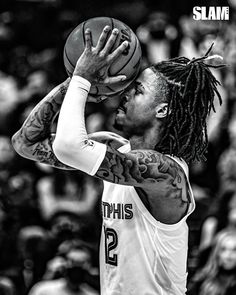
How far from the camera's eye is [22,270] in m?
4.54

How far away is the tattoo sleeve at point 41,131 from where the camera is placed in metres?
2.91

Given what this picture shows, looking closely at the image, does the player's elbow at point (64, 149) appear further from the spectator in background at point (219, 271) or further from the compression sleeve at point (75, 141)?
the spectator in background at point (219, 271)

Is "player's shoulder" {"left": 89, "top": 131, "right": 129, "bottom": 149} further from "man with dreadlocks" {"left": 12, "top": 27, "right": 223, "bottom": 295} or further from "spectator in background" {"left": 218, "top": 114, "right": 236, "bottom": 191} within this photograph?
"spectator in background" {"left": 218, "top": 114, "right": 236, "bottom": 191}

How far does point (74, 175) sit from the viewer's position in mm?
4844

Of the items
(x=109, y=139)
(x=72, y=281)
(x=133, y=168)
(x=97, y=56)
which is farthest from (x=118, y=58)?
(x=72, y=281)

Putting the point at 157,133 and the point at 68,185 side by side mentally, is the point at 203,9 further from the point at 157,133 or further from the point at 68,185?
the point at 157,133

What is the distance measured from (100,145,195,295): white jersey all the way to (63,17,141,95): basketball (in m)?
0.46

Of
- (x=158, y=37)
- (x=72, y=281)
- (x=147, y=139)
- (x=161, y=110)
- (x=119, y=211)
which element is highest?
(x=158, y=37)

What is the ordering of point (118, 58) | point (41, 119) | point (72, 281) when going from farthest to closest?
point (72, 281)
point (41, 119)
point (118, 58)

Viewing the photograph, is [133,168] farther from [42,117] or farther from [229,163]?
[229,163]

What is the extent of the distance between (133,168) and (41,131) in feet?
2.35

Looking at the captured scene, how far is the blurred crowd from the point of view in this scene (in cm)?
450

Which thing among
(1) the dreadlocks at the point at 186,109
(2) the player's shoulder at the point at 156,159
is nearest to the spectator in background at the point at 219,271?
(1) the dreadlocks at the point at 186,109

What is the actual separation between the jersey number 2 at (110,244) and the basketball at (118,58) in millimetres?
632
